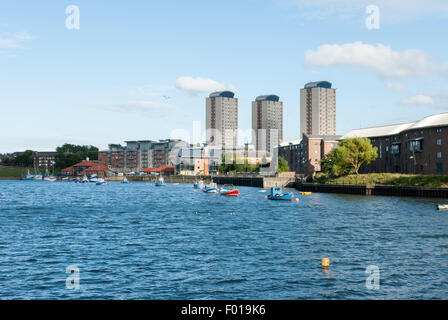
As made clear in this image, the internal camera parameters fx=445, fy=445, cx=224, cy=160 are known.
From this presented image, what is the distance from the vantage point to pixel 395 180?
120 meters

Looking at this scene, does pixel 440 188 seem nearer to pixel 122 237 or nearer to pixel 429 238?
pixel 429 238

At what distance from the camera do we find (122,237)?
4816 cm

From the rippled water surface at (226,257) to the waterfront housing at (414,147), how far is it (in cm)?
6229

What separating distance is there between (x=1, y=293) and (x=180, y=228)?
1225 inches

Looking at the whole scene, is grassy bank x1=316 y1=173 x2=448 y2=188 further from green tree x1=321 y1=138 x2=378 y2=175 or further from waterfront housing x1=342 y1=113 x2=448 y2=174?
waterfront housing x1=342 y1=113 x2=448 y2=174

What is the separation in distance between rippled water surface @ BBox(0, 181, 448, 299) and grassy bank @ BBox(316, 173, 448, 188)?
158 feet

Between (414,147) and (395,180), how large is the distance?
1385 centimetres

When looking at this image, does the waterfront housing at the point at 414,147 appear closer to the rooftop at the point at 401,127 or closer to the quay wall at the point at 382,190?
the rooftop at the point at 401,127

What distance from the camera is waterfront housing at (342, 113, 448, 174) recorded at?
117938 millimetres

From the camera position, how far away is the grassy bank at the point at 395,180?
10644cm
